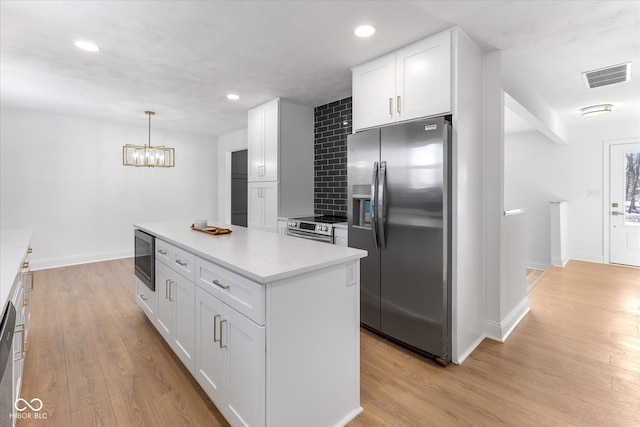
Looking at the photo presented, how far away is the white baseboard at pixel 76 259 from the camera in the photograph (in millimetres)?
4784

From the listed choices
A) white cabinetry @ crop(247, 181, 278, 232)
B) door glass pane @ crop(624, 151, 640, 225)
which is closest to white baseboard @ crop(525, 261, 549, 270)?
door glass pane @ crop(624, 151, 640, 225)

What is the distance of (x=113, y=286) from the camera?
13.2ft

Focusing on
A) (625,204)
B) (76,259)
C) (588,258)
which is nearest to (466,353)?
(588,258)

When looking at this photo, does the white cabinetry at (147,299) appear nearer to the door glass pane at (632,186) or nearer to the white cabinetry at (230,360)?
the white cabinetry at (230,360)

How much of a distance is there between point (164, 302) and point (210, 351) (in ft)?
2.88

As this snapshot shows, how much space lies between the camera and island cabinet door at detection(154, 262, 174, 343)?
2258mm

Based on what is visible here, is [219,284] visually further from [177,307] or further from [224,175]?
[224,175]

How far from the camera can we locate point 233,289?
149cm

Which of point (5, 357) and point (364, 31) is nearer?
point (5, 357)

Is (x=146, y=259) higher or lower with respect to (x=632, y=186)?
lower

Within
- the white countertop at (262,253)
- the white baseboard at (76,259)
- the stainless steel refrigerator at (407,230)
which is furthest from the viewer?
the white baseboard at (76,259)

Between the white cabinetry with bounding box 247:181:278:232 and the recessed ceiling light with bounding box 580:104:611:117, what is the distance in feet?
14.5

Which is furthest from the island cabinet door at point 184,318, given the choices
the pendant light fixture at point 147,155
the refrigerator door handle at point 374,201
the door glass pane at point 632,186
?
the door glass pane at point 632,186

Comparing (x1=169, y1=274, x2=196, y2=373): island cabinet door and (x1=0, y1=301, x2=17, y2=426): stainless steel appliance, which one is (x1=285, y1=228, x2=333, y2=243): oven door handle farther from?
(x1=0, y1=301, x2=17, y2=426): stainless steel appliance
